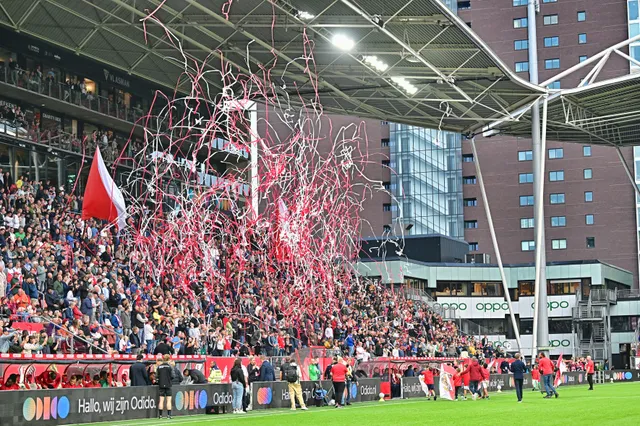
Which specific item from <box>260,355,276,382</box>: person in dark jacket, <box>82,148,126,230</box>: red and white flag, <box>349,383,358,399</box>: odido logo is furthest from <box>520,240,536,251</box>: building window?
<box>260,355,276,382</box>: person in dark jacket

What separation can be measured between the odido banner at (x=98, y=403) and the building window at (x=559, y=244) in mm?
82234

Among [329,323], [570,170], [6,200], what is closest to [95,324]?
[6,200]

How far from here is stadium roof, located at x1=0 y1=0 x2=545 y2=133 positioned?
42219 mm

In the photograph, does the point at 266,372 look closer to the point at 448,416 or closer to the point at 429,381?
the point at 448,416

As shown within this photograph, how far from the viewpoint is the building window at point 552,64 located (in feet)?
372

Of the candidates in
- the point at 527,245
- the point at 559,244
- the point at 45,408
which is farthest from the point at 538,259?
the point at 527,245

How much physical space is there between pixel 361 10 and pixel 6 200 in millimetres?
16016

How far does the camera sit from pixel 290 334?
44.3 meters

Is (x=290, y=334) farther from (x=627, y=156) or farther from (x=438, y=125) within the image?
(x=627, y=156)

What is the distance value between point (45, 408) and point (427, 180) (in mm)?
87393

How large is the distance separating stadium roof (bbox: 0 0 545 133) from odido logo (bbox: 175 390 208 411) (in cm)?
1560

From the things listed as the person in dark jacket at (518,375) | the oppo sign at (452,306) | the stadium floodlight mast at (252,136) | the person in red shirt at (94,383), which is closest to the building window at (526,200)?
the oppo sign at (452,306)

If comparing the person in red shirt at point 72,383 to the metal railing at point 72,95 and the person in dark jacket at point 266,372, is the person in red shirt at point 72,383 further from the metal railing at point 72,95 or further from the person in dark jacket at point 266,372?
the metal railing at point 72,95

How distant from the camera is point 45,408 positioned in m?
22.8
